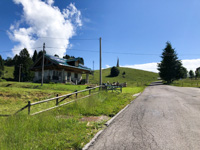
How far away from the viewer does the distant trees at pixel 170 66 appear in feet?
139

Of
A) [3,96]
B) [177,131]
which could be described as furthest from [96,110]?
[3,96]

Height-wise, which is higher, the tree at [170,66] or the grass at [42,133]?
the tree at [170,66]

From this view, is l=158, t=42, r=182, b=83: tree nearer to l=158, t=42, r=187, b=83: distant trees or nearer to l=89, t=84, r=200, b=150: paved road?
l=158, t=42, r=187, b=83: distant trees

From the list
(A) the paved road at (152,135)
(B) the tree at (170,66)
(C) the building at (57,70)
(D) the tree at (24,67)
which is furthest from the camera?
(D) the tree at (24,67)

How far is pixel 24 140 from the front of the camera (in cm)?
336

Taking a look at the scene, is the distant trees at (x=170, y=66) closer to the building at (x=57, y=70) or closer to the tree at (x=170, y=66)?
the tree at (x=170, y=66)

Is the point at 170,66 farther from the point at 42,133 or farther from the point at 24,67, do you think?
the point at 24,67

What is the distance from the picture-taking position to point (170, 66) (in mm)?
42719

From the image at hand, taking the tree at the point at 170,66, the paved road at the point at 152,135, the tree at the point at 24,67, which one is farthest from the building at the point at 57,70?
the tree at the point at 170,66

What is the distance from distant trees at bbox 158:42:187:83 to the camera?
139 ft

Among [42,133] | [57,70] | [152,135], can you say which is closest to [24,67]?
[57,70]

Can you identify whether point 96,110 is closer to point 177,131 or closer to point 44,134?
point 44,134

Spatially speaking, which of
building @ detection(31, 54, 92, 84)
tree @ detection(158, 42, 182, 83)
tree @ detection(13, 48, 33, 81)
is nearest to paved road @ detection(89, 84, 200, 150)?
building @ detection(31, 54, 92, 84)

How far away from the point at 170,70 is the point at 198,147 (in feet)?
147
